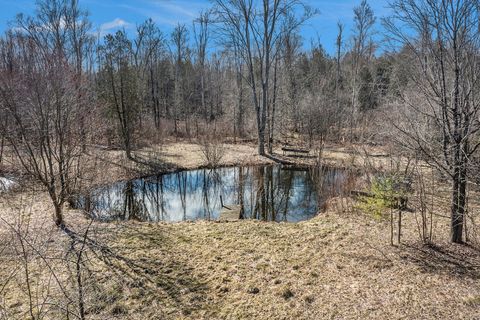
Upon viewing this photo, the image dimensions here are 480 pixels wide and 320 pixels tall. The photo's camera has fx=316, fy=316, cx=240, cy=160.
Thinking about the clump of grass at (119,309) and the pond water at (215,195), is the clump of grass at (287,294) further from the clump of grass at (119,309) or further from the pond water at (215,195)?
the pond water at (215,195)

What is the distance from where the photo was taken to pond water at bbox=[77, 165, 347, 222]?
351 inches

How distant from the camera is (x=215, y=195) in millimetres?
10906

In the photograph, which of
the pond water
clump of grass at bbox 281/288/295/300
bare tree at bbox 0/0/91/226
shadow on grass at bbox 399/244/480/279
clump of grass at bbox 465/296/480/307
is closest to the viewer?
clump of grass at bbox 465/296/480/307

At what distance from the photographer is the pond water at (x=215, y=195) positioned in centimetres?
892

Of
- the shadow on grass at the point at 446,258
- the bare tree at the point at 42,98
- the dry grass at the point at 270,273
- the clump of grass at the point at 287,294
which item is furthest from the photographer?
the bare tree at the point at 42,98

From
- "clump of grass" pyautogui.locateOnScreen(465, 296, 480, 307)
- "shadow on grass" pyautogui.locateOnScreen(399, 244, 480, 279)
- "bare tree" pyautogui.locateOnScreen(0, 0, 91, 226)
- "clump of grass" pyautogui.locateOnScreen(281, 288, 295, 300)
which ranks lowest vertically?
"clump of grass" pyautogui.locateOnScreen(281, 288, 295, 300)

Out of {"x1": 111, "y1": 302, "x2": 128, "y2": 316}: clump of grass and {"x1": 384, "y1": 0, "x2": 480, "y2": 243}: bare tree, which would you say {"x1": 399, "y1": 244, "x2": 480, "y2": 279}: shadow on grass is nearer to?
{"x1": 384, "y1": 0, "x2": 480, "y2": 243}: bare tree

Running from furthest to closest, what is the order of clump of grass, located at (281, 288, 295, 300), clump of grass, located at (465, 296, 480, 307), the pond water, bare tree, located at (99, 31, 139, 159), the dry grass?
bare tree, located at (99, 31, 139, 159)
the pond water
clump of grass, located at (281, 288, 295, 300)
the dry grass
clump of grass, located at (465, 296, 480, 307)

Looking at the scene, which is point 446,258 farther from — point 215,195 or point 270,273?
point 215,195

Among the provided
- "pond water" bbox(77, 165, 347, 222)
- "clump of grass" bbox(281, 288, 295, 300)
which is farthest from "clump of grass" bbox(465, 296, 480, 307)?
"pond water" bbox(77, 165, 347, 222)

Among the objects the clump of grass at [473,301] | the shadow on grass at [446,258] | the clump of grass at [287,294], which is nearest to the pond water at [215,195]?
the shadow on grass at [446,258]

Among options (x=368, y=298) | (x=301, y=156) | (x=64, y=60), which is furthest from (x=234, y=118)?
(x=368, y=298)

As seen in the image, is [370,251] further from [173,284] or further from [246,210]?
[246,210]

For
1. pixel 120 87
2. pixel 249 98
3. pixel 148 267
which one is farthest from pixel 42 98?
pixel 249 98
